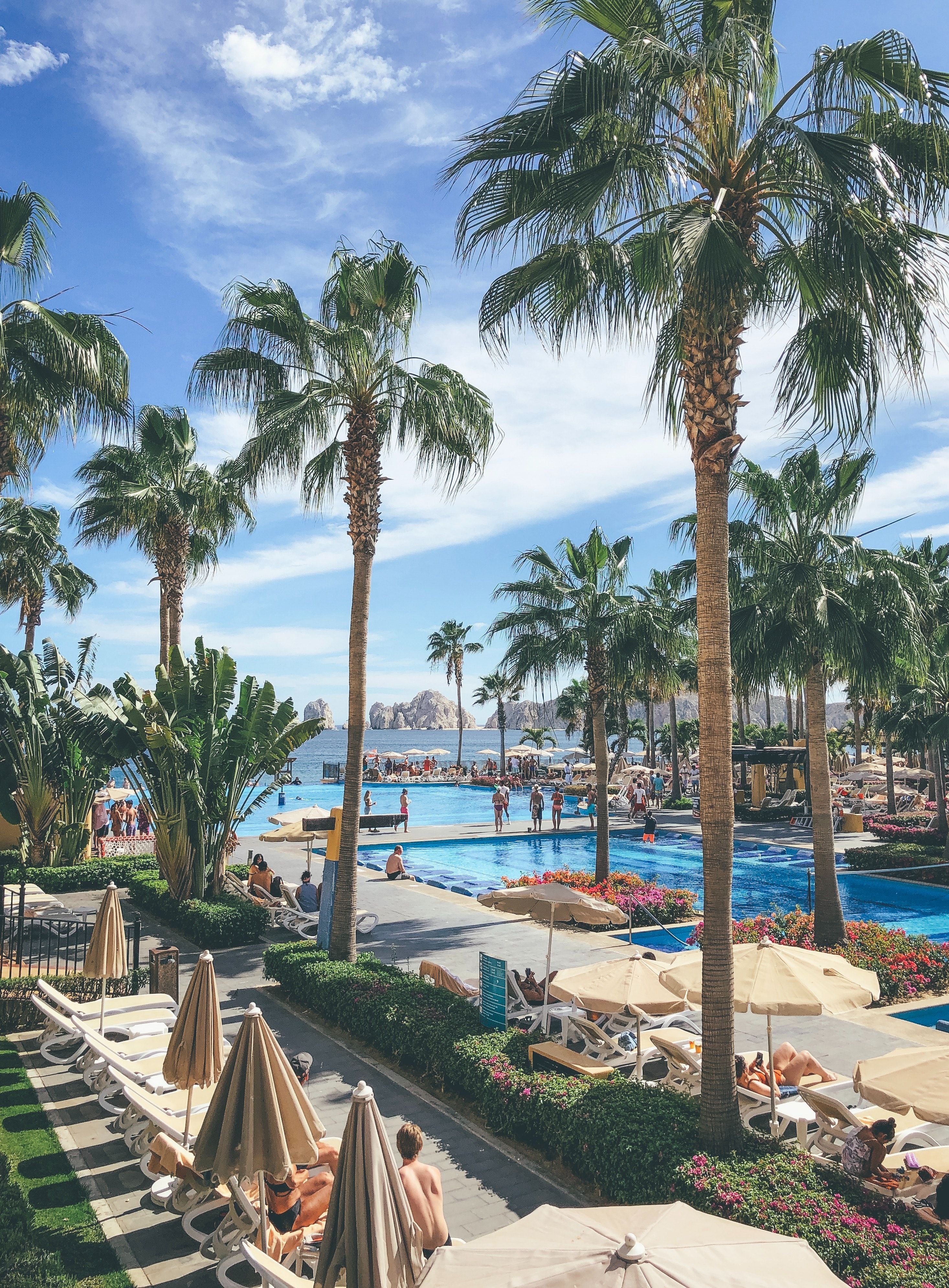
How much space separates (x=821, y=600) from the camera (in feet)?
48.9

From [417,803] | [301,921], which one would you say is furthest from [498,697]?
[301,921]

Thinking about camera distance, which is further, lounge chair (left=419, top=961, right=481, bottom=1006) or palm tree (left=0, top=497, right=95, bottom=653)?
palm tree (left=0, top=497, right=95, bottom=653)

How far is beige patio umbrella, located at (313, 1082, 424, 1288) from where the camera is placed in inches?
173

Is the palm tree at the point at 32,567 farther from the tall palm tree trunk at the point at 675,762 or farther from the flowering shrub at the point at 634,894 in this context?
the tall palm tree trunk at the point at 675,762

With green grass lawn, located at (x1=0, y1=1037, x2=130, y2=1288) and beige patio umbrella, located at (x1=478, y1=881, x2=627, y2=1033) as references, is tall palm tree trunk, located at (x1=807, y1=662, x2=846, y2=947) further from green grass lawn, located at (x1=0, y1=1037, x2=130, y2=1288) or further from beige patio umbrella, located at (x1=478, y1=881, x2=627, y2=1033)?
green grass lawn, located at (x1=0, y1=1037, x2=130, y2=1288)

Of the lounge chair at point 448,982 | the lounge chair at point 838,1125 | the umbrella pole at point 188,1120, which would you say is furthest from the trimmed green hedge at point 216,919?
the lounge chair at point 838,1125

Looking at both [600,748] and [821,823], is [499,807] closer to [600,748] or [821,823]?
[600,748]

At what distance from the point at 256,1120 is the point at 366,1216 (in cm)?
135

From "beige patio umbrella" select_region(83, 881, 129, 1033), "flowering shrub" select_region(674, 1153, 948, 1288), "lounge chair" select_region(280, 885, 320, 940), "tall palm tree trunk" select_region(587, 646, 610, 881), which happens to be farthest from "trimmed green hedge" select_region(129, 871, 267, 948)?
"flowering shrub" select_region(674, 1153, 948, 1288)

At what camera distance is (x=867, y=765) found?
1791 inches

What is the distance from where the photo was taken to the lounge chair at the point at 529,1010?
11.0m

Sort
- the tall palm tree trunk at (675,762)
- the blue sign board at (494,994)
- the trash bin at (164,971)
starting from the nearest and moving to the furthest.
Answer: the blue sign board at (494,994), the trash bin at (164,971), the tall palm tree trunk at (675,762)

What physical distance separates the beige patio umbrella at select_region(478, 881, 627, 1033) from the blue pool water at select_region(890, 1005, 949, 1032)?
15.5ft

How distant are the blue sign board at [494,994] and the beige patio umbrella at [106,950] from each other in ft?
13.4
